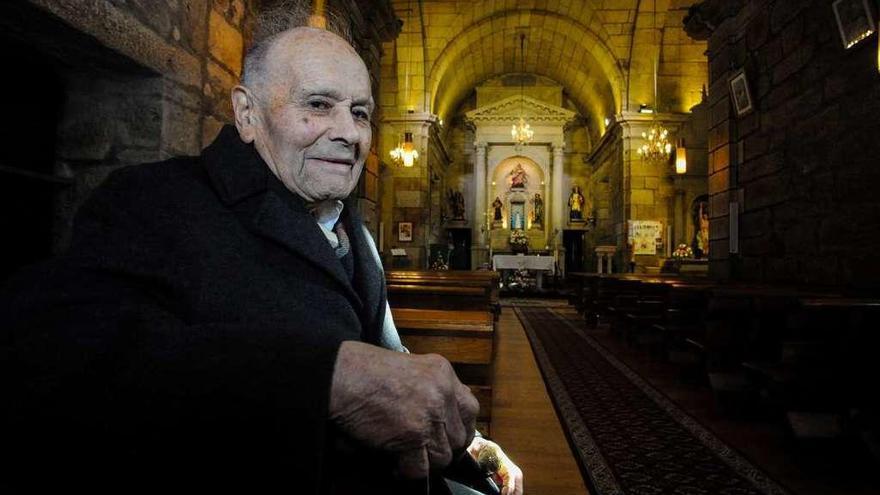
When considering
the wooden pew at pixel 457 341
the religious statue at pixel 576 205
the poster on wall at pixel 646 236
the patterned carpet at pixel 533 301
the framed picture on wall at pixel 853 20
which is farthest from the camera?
the religious statue at pixel 576 205

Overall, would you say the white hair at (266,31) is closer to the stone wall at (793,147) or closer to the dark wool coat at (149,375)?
the dark wool coat at (149,375)

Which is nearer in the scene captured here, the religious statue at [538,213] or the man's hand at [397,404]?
the man's hand at [397,404]

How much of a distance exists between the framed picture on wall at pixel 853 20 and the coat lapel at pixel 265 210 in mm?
4488

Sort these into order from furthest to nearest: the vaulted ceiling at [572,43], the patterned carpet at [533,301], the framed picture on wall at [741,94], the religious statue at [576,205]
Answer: the religious statue at [576,205], the vaulted ceiling at [572,43], the patterned carpet at [533,301], the framed picture on wall at [741,94]

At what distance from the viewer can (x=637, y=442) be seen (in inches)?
91.0

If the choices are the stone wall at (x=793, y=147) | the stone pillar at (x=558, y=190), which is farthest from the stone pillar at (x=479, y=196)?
the stone wall at (x=793, y=147)

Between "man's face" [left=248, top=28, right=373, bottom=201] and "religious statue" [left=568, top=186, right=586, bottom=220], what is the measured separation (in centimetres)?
1621

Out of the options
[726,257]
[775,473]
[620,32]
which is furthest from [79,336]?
[620,32]

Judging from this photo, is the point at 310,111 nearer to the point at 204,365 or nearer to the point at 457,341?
the point at 204,365

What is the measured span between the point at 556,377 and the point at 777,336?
60.5 inches

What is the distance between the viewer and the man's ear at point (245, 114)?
988mm

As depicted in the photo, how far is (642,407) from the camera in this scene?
2910 millimetres

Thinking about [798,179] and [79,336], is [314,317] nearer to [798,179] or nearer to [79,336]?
[79,336]

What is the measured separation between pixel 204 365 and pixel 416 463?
0.91 feet
